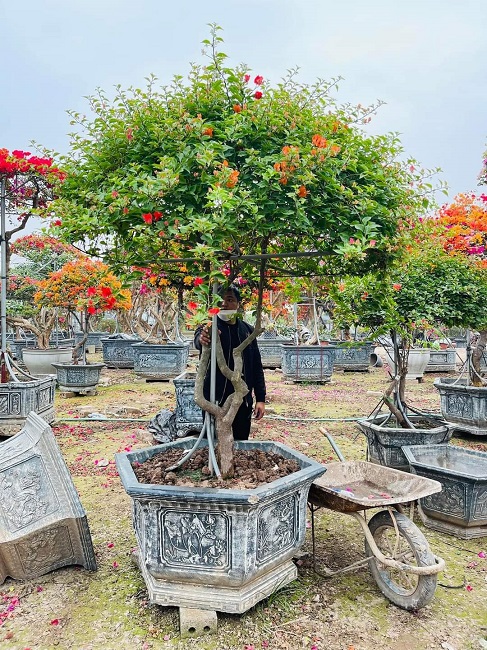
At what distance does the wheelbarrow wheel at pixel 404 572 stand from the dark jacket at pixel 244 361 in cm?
141

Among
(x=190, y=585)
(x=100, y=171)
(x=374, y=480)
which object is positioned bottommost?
(x=190, y=585)

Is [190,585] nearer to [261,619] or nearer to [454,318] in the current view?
[261,619]

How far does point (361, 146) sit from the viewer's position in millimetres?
2797

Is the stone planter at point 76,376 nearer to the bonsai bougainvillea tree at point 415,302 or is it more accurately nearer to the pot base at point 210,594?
the bonsai bougainvillea tree at point 415,302

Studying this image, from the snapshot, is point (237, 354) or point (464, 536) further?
point (464, 536)

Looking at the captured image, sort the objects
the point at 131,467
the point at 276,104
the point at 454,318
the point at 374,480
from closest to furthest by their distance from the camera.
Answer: the point at 276,104 < the point at 131,467 < the point at 374,480 < the point at 454,318

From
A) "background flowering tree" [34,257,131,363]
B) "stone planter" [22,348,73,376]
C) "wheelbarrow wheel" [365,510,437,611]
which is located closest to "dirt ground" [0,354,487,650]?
"wheelbarrow wheel" [365,510,437,611]

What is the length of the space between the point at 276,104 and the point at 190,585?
8.86 feet

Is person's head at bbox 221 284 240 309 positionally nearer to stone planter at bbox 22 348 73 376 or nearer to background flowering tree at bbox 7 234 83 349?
stone planter at bbox 22 348 73 376

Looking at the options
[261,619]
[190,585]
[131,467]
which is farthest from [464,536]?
[131,467]

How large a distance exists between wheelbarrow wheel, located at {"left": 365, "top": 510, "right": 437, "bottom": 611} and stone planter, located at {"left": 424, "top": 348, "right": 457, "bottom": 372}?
13.2m

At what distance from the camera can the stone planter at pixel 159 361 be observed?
12727 millimetres

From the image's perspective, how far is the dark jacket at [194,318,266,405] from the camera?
3.87 metres

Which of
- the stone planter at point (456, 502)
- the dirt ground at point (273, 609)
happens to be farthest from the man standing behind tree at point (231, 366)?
the stone planter at point (456, 502)
